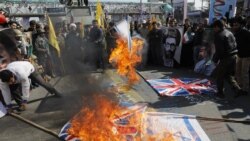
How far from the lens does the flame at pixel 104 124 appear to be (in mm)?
4801

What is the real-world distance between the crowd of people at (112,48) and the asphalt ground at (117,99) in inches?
18.2

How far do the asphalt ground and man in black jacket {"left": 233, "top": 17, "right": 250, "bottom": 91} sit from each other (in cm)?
51

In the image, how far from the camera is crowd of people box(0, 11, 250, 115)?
289 inches

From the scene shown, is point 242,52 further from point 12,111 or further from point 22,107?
point 12,111

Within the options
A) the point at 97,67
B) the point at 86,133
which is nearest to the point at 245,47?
the point at 86,133

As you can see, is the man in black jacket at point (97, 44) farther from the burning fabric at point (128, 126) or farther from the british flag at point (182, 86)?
the burning fabric at point (128, 126)

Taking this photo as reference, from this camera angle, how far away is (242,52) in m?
7.93

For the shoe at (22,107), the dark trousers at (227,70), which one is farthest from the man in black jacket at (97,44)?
the dark trousers at (227,70)

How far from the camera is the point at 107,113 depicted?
550cm

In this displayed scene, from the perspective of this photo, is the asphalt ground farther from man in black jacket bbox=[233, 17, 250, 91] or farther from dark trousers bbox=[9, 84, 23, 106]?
man in black jacket bbox=[233, 17, 250, 91]

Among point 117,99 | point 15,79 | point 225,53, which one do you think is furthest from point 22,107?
point 225,53

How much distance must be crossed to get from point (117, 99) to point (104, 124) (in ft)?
7.59

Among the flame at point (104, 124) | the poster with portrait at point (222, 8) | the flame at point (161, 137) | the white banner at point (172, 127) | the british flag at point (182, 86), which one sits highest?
the poster with portrait at point (222, 8)

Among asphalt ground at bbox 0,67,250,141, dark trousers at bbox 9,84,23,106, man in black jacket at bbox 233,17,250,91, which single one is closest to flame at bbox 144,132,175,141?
asphalt ground at bbox 0,67,250,141
